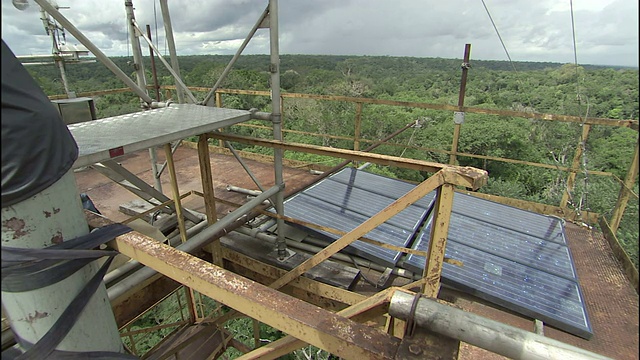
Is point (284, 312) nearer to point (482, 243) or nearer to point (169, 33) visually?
point (482, 243)

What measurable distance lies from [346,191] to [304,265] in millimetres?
2483

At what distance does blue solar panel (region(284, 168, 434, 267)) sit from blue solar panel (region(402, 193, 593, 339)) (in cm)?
27

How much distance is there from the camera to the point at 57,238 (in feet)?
3.95

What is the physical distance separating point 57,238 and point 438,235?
199 cm

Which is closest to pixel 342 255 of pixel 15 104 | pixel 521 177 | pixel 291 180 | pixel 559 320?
pixel 559 320

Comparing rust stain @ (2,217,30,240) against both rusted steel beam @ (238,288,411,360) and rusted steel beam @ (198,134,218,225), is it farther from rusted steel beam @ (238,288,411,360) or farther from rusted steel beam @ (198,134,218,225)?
rusted steel beam @ (198,134,218,225)

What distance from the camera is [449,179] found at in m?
2.03

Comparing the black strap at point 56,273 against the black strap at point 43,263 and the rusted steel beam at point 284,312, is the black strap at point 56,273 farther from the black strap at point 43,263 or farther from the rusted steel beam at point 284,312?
the rusted steel beam at point 284,312

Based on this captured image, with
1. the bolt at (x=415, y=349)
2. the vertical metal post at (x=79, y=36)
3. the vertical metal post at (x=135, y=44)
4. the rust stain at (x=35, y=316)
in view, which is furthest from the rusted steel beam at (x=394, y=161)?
the vertical metal post at (x=135, y=44)

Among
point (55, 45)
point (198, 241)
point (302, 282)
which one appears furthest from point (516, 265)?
point (55, 45)

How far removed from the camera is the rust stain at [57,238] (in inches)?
46.8

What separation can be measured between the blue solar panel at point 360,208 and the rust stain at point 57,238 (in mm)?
2973

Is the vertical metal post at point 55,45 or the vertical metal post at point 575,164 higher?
the vertical metal post at point 55,45

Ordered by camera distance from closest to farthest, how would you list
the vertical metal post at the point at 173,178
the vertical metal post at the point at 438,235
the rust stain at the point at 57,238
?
the rust stain at the point at 57,238 → the vertical metal post at the point at 438,235 → the vertical metal post at the point at 173,178
